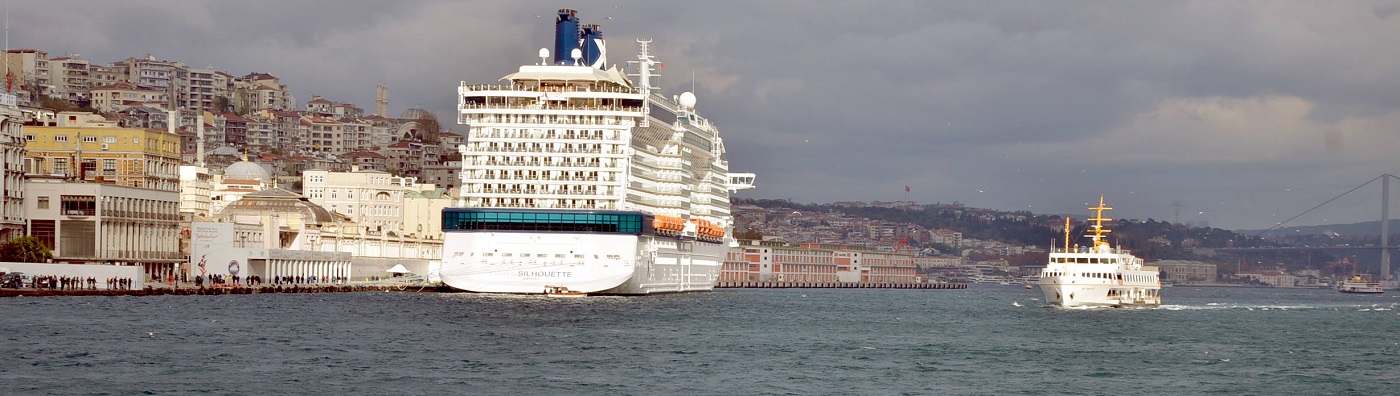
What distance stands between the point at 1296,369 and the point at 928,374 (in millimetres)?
11718

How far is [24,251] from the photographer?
8981cm

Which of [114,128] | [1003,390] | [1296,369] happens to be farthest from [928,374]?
[114,128]

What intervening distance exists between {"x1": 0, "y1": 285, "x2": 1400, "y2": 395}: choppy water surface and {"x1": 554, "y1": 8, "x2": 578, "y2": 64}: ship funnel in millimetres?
20768

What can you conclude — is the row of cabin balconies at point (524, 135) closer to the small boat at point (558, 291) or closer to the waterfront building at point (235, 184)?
the small boat at point (558, 291)

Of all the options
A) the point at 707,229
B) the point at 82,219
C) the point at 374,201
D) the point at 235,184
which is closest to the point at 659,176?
the point at 707,229

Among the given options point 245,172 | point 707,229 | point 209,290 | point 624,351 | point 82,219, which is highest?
point 245,172

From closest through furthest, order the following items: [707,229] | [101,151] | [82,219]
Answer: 1. [82,219]
2. [707,229]
3. [101,151]

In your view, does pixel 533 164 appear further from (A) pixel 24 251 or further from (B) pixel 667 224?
(A) pixel 24 251

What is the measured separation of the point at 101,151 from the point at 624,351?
249 feet

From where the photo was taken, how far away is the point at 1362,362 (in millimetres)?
58312

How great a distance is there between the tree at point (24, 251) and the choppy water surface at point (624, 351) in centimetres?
1001

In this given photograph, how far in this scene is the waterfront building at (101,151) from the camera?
11950cm

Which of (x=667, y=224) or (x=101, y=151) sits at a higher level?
(x=101, y=151)

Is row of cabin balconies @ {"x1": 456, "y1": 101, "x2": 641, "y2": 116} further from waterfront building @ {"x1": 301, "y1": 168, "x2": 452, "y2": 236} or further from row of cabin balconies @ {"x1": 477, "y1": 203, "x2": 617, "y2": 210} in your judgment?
waterfront building @ {"x1": 301, "y1": 168, "x2": 452, "y2": 236}
